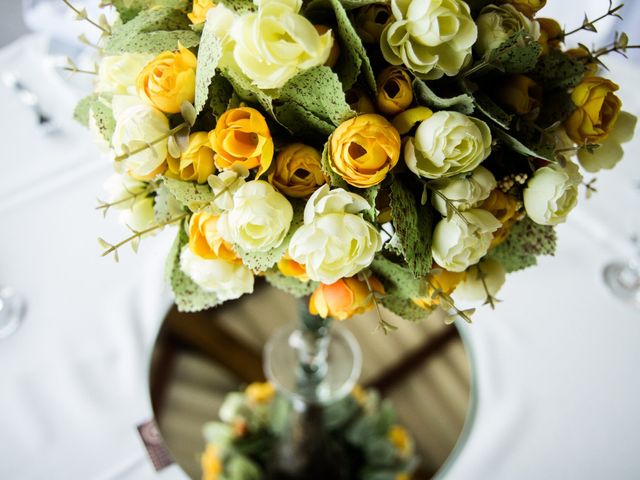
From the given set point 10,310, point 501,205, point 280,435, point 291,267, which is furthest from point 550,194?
point 10,310

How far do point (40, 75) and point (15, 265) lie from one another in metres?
0.51

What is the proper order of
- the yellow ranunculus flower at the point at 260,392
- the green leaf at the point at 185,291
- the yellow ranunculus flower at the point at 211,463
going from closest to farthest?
the green leaf at the point at 185,291 → the yellow ranunculus flower at the point at 211,463 → the yellow ranunculus flower at the point at 260,392

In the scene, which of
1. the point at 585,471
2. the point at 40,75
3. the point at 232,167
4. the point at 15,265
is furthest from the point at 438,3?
the point at 40,75

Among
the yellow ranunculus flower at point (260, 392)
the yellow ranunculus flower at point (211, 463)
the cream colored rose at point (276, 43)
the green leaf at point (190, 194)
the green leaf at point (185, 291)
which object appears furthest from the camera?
the yellow ranunculus flower at point (260, 392)

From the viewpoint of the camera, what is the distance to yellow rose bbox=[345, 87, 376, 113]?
481 millimetres

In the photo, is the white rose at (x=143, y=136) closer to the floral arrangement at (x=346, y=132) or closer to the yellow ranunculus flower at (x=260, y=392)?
the floral arrangement at (x=346, y=132)

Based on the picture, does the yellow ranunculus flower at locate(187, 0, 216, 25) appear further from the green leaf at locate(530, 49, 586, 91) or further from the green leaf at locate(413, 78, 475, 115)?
the green leaf at locate(530, 49, 586, 91)

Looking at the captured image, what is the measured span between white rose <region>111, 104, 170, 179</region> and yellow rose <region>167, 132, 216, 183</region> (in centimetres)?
2

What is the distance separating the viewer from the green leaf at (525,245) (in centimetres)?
57

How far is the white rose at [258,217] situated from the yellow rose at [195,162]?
2.1 inches

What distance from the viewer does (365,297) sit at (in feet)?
1.81

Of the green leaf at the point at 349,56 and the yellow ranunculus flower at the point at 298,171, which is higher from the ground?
the green leaf at the point at 349,56

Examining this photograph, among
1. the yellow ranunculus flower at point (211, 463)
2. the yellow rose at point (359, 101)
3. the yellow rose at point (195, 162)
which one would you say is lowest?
the yellow ranunculus flower at point (211, 463)

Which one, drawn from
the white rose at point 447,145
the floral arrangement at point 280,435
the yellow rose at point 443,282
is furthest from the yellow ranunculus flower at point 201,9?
the floral arrangement at point 280,435
